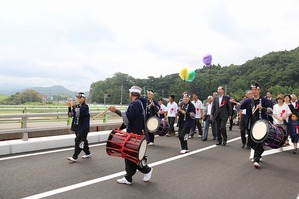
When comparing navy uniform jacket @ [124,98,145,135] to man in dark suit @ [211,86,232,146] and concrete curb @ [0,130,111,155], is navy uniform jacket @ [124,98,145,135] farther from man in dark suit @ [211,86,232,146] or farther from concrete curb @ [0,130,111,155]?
man in dark suit @ [211,86,232,146]

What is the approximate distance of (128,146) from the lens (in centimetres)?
503

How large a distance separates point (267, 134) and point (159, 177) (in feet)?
8.98

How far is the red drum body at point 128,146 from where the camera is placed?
4949mm

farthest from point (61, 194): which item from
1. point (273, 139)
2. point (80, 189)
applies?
point (273, 139)

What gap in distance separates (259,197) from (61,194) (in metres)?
3.24

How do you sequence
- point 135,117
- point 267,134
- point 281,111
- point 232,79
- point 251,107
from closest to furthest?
point 135,117
point 267,134
point 251,107
point 281,111
point 232,79

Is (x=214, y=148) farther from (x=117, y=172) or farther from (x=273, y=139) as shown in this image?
(x=117, y=172)

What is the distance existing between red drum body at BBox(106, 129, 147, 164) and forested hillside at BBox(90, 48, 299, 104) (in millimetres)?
55477

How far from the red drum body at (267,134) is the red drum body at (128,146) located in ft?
10.0

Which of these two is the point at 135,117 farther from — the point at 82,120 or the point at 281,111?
the point at 281,111

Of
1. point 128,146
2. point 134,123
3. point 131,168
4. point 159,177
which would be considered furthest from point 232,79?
point 128,146

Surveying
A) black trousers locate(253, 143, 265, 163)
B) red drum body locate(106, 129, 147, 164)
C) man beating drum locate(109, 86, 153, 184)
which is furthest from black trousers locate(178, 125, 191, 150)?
red drum body locate(106, 129, 147, 164)

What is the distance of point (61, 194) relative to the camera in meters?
4.59

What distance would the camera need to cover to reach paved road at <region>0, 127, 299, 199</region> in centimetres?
479
